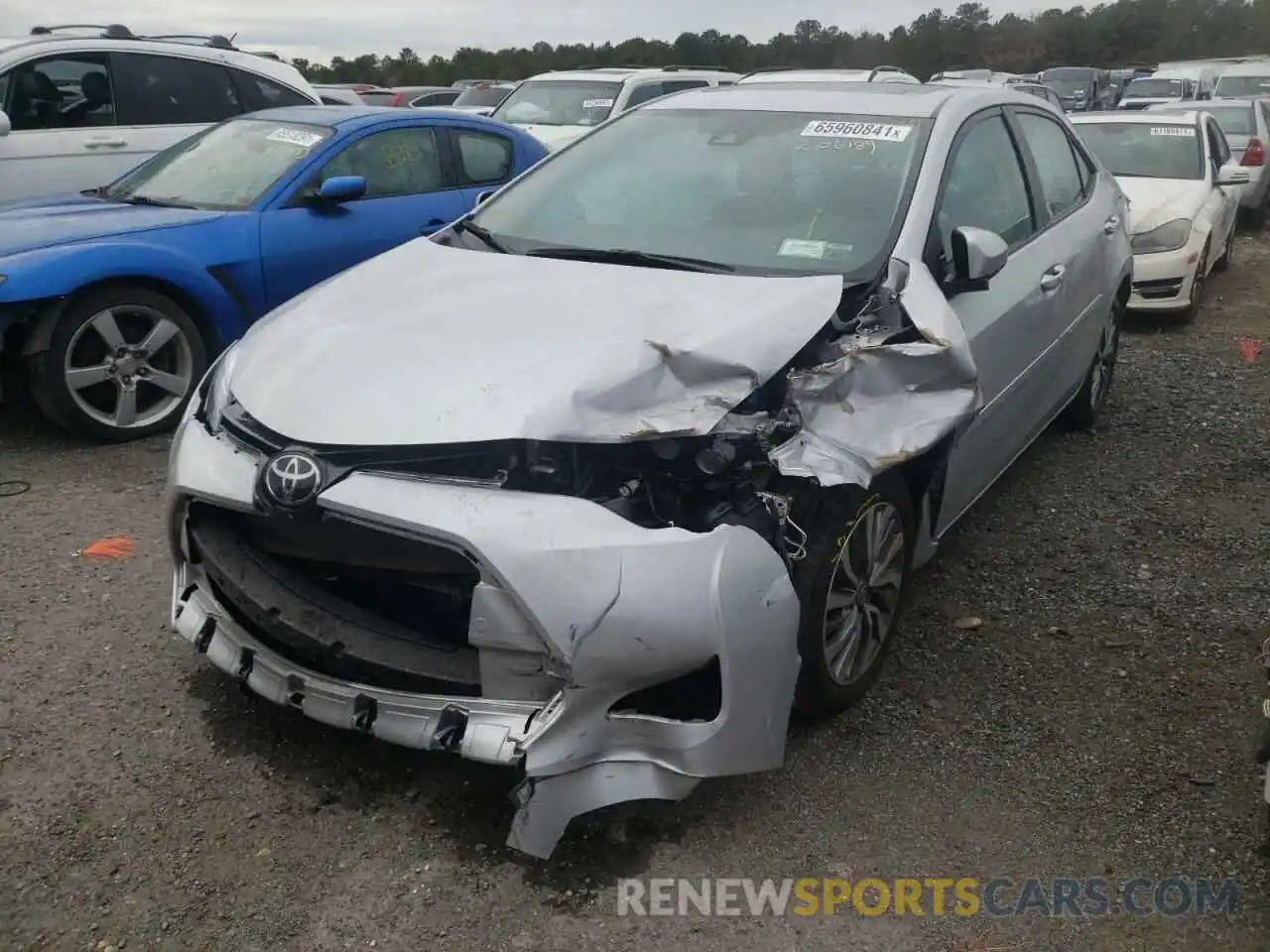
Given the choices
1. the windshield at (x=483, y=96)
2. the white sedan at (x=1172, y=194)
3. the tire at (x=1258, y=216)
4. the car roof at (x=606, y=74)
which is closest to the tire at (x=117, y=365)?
the white sedan at (x=1172, y=194)

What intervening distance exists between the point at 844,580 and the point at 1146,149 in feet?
25.7

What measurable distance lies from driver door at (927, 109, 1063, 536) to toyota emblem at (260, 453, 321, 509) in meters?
1.95

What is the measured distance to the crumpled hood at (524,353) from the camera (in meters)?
2.63

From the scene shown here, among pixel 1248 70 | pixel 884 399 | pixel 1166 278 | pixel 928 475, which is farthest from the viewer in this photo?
pixel 1248 70

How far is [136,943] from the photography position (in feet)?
7.83

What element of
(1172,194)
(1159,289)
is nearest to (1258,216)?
(1172,194)

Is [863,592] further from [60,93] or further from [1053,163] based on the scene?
[60,93]

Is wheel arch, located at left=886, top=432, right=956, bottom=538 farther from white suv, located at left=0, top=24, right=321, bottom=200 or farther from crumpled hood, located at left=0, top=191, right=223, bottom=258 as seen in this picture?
white suv, located at left=0, top=24, right=321, bottom=200

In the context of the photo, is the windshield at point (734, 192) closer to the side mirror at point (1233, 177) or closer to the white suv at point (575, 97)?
the side mirror at point (1233, 177)

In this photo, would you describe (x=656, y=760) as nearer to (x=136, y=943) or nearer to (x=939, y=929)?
(x=939, y=929)

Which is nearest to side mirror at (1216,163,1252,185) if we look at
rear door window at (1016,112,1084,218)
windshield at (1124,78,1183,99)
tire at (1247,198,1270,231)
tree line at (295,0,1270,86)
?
rear door window at (1016,112,1084,218)

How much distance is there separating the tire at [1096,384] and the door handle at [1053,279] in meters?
1.06

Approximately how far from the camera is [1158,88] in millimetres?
22188

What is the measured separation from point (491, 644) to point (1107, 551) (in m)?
2.91
